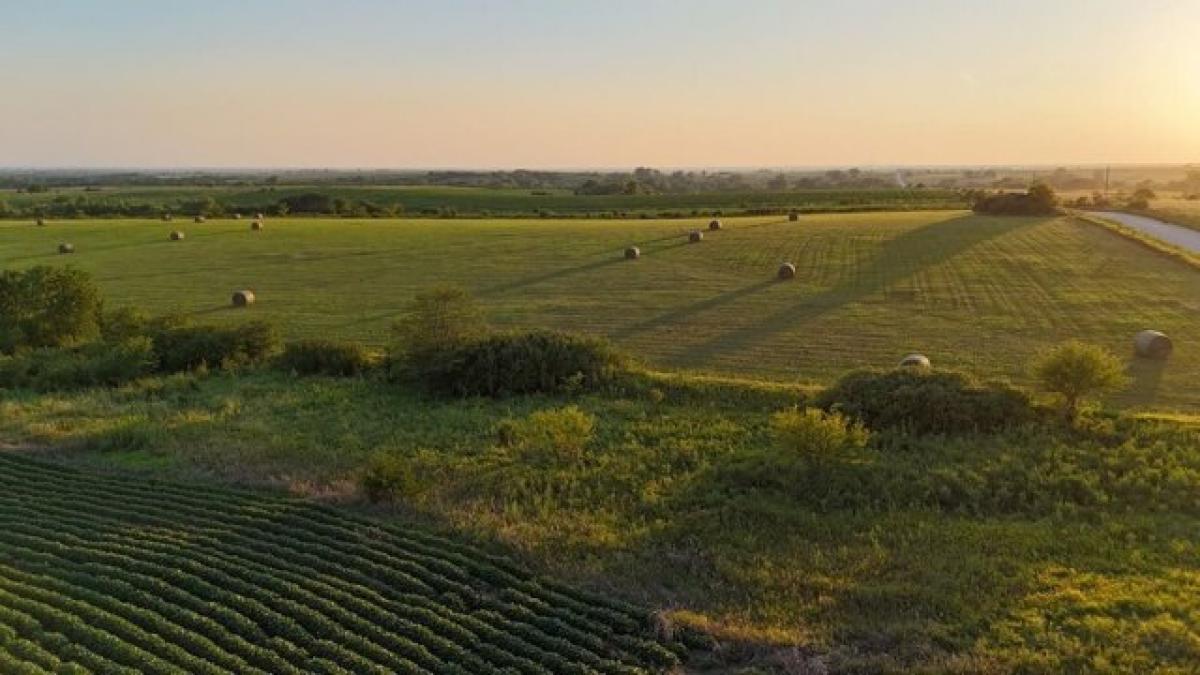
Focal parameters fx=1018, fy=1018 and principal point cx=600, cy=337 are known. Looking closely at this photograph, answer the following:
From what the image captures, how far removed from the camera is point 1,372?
2711 cm

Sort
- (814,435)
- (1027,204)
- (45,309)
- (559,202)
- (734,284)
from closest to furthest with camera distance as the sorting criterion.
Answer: (814,435) < (45,309) < (734,284) < (1027,204) < (559,202)

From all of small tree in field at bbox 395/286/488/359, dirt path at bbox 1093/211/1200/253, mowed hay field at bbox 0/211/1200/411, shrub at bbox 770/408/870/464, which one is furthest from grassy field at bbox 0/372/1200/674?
dirt path at bbox 1093/211/1200/253

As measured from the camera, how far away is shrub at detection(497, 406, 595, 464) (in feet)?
60.1

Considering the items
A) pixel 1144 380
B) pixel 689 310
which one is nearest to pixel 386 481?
pixel 1144 380

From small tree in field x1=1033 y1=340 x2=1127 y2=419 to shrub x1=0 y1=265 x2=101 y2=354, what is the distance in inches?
1051

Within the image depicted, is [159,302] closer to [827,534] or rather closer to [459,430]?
[459,430]

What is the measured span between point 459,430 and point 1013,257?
111ft

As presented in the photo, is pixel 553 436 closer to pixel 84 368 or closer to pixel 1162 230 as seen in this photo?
pixel 84 368

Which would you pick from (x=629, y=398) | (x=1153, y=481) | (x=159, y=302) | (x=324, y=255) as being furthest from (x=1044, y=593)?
(x=324, y=255)

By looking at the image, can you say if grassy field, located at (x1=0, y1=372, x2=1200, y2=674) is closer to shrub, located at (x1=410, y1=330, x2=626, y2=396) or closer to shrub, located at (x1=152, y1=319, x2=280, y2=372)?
shrub, located at (x1=410, y1=330, x2=626, y2=396)

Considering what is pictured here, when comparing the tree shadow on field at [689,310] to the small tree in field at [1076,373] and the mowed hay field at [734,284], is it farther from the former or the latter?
the small tree in field at [1076,373]

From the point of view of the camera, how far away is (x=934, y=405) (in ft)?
63.1

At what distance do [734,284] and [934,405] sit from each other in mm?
20861

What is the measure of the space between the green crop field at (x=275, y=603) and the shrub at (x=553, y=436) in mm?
4446
